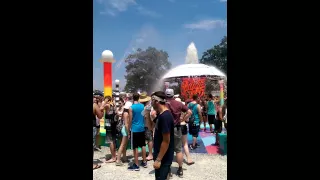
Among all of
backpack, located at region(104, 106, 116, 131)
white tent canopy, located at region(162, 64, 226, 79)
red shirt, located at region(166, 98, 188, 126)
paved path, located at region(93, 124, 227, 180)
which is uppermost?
white tent canopy, located at region(162, 64, 226, 79)

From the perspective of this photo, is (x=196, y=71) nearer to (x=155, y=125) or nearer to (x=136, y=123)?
(x=136, y=123)

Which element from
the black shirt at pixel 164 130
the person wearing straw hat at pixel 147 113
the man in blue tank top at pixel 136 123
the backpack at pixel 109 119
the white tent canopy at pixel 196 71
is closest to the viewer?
the black shirt at pixel 164 130

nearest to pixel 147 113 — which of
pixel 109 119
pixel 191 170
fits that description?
pixel 191 170

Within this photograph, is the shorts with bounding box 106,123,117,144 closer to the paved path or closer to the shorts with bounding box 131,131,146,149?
the paved path

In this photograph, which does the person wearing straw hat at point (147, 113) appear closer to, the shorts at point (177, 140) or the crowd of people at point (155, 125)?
the crowd of people at point (155, 125)

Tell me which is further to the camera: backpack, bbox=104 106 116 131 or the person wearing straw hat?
backpack, bbox=104 106 116 131

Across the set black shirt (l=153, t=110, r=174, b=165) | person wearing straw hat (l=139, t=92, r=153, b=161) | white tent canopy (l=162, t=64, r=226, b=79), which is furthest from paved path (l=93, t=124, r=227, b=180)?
white tent canopy (l=162, t=64, r=226, b=79)

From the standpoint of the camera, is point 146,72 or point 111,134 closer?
point 111,134

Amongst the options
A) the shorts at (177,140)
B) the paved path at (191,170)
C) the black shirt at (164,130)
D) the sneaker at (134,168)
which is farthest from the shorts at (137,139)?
the black shirt at (164,130)

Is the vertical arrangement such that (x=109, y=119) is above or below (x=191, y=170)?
above
